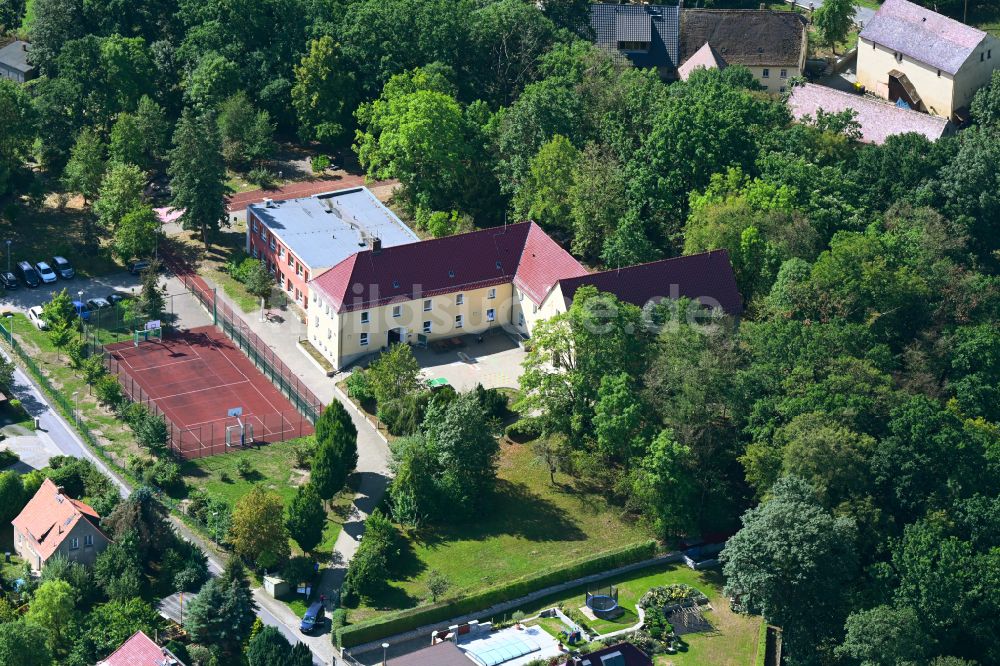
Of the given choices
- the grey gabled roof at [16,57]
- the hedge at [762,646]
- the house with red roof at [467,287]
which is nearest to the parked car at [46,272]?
the house with red roof at [467,287]

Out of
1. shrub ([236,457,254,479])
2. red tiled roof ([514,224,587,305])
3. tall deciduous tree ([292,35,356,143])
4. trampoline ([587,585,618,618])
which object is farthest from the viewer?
tall deciduous tree ([292,35,356,143])

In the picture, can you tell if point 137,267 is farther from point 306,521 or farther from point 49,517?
point 306,521

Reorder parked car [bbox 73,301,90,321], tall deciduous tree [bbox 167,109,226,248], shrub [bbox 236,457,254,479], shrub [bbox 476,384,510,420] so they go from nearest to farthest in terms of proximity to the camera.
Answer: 1. shrub [bbox 236,457,254,479]
2. shrub [bbox 476,384,510,420]
3. parked car [bbox 73,301,90,321]
4. tall deciduous tree [bbox 167,109,226,248]

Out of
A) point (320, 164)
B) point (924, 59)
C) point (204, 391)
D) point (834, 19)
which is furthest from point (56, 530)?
point (834, 19)

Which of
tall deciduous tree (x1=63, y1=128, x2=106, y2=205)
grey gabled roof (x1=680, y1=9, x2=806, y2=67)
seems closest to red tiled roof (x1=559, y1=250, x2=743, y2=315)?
grey gabled roof (x1=680, y1=9, x2=806, y2=67)

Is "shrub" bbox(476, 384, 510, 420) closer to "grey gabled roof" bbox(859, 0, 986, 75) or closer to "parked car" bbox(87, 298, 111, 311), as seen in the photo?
"parked car" bbox(87, 298, 111, 311)

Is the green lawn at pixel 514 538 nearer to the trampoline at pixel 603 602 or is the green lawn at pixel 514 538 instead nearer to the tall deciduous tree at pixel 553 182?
the trampoline at pixel 603 602
